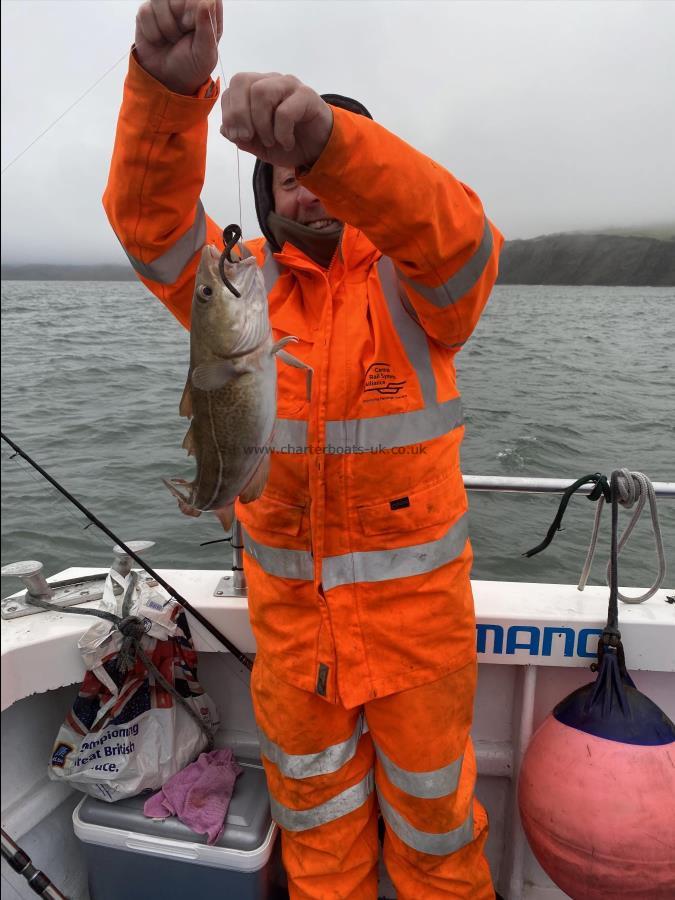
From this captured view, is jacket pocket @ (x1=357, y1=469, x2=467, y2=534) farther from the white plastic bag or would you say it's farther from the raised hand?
the raised hand

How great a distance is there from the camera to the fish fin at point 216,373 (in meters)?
1.61

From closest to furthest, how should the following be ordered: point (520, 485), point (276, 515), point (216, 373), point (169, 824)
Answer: point (216, 373) → point (276, 515) → point (169, 824) → point (520, 485)

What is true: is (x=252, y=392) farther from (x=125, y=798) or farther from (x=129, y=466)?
(x=129, y=466)

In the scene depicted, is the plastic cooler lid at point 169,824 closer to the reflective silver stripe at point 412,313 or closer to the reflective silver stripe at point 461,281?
the reflective silver stripe at point 412,313

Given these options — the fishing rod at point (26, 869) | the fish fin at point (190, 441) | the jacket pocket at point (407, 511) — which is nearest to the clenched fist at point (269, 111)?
the fish fin at point (190, 441)

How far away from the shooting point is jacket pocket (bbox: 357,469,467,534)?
1.99m

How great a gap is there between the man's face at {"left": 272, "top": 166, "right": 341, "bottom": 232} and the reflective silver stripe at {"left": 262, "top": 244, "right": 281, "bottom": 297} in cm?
15

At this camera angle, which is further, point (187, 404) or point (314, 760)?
point (314, 760)

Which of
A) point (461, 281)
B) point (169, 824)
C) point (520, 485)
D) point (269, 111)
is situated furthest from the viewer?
point (520, 485)

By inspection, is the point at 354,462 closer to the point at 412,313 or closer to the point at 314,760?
the point at 412,313

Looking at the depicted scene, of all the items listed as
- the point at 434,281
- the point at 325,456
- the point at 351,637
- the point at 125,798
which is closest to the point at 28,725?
the point at 125,798

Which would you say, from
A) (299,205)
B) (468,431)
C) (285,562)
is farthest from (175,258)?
(468,431)

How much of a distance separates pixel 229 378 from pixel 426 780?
148cm

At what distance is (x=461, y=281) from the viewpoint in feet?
5.76
